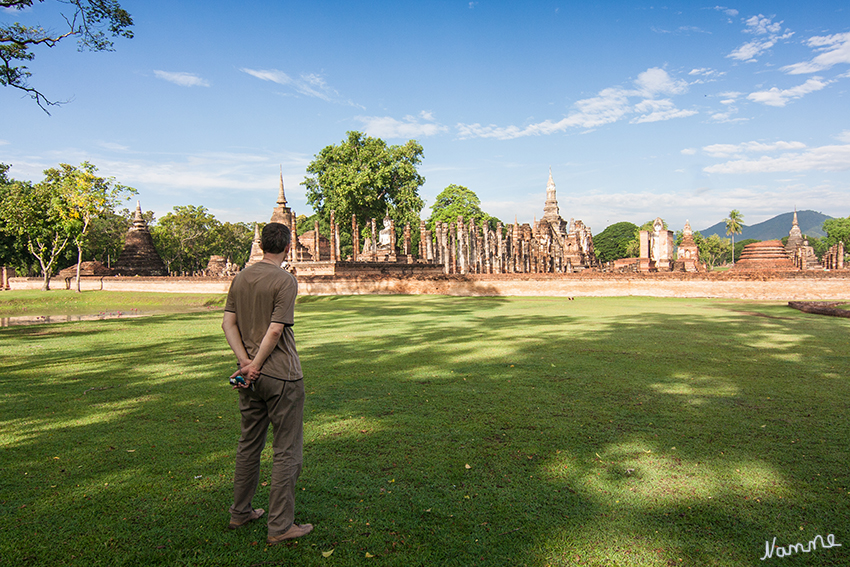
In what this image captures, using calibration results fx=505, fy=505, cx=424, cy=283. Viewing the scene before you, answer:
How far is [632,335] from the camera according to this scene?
9508 millimetres

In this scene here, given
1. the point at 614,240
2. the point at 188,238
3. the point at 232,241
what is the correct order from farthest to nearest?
the point at 614,240 < the point at 232,241 < the point at 188,238

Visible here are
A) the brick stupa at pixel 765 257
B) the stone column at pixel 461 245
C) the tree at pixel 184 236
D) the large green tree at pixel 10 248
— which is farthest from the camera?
the tree at pixel 184 236

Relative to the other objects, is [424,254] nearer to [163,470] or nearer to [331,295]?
[331,295]

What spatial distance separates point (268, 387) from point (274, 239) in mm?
820

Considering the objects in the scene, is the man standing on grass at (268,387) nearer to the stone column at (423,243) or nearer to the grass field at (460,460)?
the grass field at (460,460)

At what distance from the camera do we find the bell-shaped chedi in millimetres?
40156

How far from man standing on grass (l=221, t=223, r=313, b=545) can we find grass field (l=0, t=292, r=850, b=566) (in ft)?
0.53

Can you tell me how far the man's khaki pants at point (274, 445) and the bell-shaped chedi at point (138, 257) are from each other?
141 ft

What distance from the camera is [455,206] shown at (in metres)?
57.4

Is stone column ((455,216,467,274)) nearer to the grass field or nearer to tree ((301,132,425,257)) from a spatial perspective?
tree ((301,132,425,257))

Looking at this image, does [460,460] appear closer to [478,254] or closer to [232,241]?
[478,254]

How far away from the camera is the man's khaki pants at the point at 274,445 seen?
2639 mm

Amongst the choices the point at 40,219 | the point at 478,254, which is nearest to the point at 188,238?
the point at 40,219

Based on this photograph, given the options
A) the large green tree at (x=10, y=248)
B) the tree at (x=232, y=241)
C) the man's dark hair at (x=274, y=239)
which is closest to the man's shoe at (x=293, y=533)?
the man's dark hair at (x=274, y=239)
